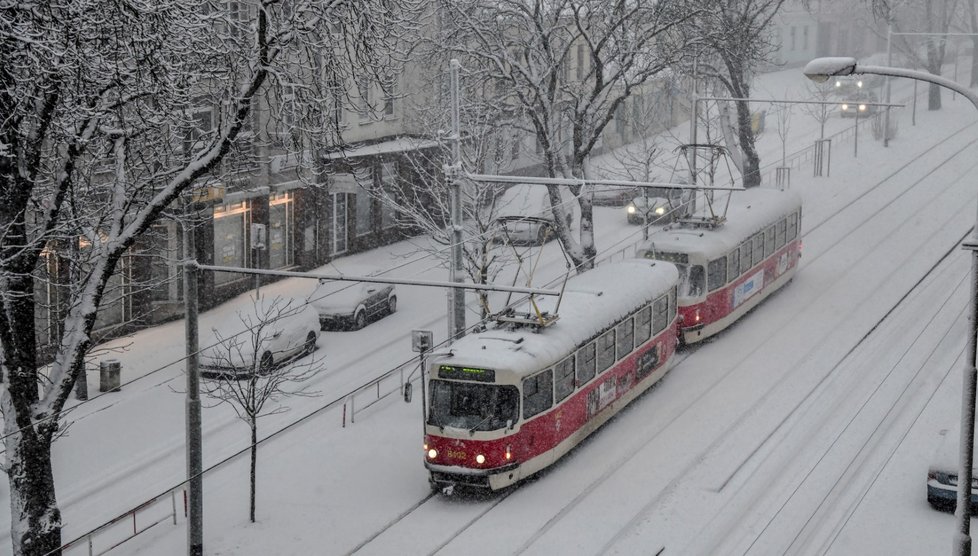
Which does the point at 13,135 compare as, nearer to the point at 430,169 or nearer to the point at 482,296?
the point at 482,296

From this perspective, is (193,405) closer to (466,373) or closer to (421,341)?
(466,373)

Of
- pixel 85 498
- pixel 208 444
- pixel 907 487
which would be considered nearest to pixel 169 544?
pixel 85 498

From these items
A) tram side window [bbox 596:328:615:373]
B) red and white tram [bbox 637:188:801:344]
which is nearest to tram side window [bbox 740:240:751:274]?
red and white tram [bbox 637:188:801:344]

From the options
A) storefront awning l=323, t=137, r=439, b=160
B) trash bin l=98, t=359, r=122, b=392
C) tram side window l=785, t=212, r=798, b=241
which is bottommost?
trash bin l=98, t=359, r=122, b=392

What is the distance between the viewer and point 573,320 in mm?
22031

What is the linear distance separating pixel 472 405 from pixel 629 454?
381 centimetres

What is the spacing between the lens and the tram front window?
64.7 ft

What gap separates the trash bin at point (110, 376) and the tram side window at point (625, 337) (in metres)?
10.3

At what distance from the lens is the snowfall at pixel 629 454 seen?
18.7 metres

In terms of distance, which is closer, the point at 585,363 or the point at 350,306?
the point at 585,363

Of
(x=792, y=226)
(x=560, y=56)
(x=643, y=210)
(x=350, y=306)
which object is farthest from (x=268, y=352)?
(x=643, y=210)

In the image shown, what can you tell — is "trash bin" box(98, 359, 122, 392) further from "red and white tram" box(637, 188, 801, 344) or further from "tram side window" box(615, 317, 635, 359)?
"red and white tram" box(637, 188, 801, 344)

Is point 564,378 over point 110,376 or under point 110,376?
over

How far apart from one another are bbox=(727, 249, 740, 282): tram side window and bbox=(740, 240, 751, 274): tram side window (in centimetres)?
26
